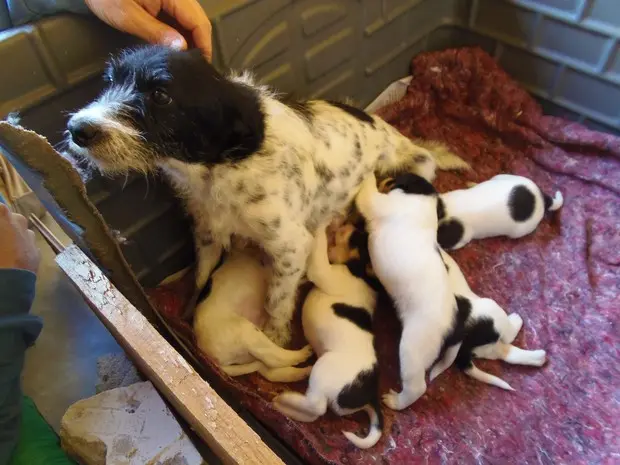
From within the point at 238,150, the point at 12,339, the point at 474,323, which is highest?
the point at 238,150

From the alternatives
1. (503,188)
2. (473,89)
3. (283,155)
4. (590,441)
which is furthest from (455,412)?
(473,89)

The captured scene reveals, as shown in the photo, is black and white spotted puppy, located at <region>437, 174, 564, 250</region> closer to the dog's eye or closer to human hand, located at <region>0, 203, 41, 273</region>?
the dog's eye

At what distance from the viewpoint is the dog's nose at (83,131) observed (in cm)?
130

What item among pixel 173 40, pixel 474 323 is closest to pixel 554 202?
pixel 474 323

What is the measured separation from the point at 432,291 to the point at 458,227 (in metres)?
0.48

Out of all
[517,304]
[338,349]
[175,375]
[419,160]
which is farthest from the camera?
[419,160]

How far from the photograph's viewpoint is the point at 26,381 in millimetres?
1813

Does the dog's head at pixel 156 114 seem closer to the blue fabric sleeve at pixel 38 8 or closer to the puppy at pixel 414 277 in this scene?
the blue fabric sleeve at pixel 38 8

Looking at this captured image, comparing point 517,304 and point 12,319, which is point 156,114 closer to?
point 12,319

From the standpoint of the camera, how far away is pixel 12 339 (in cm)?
136

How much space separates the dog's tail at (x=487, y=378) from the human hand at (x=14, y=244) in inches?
55.0

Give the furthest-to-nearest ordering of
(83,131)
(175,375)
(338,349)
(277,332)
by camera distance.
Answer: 1. (277,332)
2. (338,349)
3. (83,131)
4. (175,375)

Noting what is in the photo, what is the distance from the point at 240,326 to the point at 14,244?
0.69 metres

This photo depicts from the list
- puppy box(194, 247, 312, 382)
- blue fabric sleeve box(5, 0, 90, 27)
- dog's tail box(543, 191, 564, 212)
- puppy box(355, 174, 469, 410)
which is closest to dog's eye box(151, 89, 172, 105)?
blue fabric sleeve box(5, 0, 90, 27)
